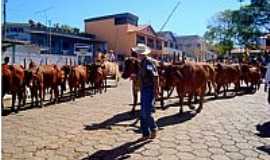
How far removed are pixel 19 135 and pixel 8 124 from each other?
51.2 inches

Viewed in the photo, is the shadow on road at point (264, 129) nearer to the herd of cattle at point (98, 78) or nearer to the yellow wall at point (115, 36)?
the herd of cattle at point (98, 78)

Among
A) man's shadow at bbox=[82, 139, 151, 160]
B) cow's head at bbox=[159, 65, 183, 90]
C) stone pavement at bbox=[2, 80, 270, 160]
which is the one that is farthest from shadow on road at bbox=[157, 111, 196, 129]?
man's shadow at bbox=[82, 139, 151, 160]

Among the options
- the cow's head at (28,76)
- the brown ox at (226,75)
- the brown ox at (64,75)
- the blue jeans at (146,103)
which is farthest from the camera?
the brown ox at (226,75)

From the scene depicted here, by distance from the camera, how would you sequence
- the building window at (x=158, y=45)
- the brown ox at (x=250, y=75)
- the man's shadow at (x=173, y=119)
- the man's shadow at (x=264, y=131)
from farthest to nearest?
the building window at (x=158, y=45) → the brown ox at (x=250, y=75) → the man's shadow at (x=173, y=119) → the man's shadow at (x=264, y=131)

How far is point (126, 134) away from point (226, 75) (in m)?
8.24

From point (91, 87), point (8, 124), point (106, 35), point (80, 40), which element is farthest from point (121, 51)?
point (8, 124)

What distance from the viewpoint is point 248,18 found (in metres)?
41.7

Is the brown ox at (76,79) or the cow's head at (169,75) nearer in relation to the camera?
the cow's head at (169,75)

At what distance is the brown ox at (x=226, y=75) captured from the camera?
573 inches

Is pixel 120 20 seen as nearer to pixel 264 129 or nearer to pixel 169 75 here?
pixel 169 75

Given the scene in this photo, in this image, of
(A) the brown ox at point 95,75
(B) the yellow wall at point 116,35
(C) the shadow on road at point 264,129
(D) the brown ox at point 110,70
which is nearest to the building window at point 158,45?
(B) the yellow wall at point 116,35

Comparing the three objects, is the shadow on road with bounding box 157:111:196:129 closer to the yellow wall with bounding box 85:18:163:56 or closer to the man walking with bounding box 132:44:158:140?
the man walking with bounding box 132:44:158:140

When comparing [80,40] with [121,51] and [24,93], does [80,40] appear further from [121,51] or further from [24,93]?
[24,93]

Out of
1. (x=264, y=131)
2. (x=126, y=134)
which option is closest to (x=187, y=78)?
(x=264, y=131)
